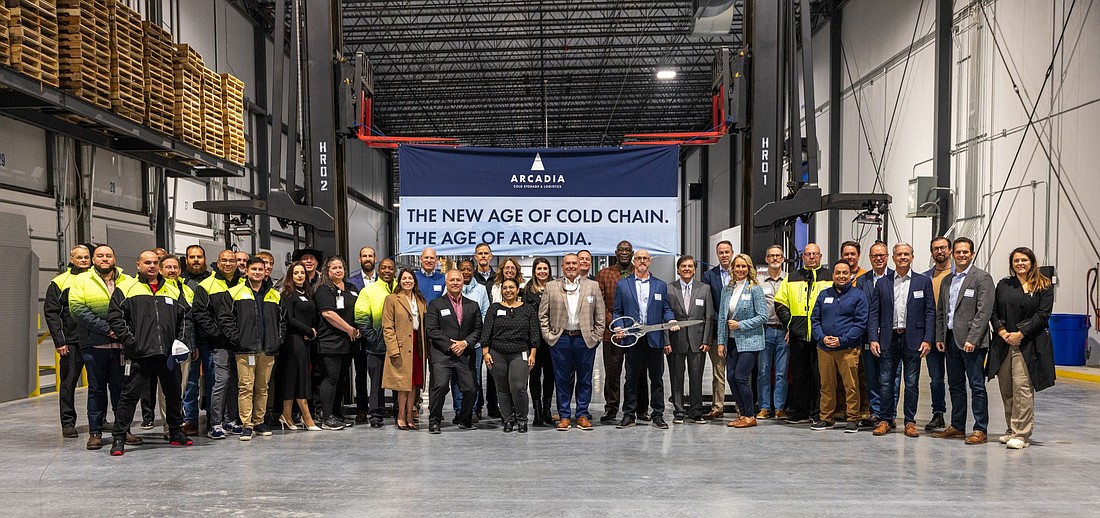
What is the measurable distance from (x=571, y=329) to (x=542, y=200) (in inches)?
70.3

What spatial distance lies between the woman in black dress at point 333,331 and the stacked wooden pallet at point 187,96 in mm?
6485

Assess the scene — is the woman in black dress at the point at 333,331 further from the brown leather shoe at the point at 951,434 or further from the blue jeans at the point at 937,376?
the brown leather shoe at the point at 951,434

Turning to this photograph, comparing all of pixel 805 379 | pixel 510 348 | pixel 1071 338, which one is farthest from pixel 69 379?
pixel 1071 338

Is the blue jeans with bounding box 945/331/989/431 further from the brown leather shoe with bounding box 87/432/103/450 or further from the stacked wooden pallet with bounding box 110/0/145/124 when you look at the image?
the stacked wooden pallet with bounding box 110/0/145/124

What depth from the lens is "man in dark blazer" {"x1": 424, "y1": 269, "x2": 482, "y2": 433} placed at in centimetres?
688

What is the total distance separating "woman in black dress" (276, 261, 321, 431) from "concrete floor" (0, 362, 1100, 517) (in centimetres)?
30

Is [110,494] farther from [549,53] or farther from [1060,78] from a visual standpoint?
[549,53]

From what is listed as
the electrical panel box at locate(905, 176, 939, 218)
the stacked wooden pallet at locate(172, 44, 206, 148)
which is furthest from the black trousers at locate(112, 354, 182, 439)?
the electrical panel box at locate(905, 176, 939, 218)

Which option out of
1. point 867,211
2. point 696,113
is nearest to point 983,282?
point 867,211

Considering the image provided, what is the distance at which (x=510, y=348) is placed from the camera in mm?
6871

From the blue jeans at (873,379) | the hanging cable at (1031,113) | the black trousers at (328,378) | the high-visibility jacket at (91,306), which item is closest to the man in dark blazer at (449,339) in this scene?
the black trousers at (328,378)

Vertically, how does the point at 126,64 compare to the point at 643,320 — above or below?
above

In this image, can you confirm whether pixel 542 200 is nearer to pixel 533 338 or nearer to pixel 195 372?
pixel 533 338

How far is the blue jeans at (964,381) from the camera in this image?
6414 millimetres
